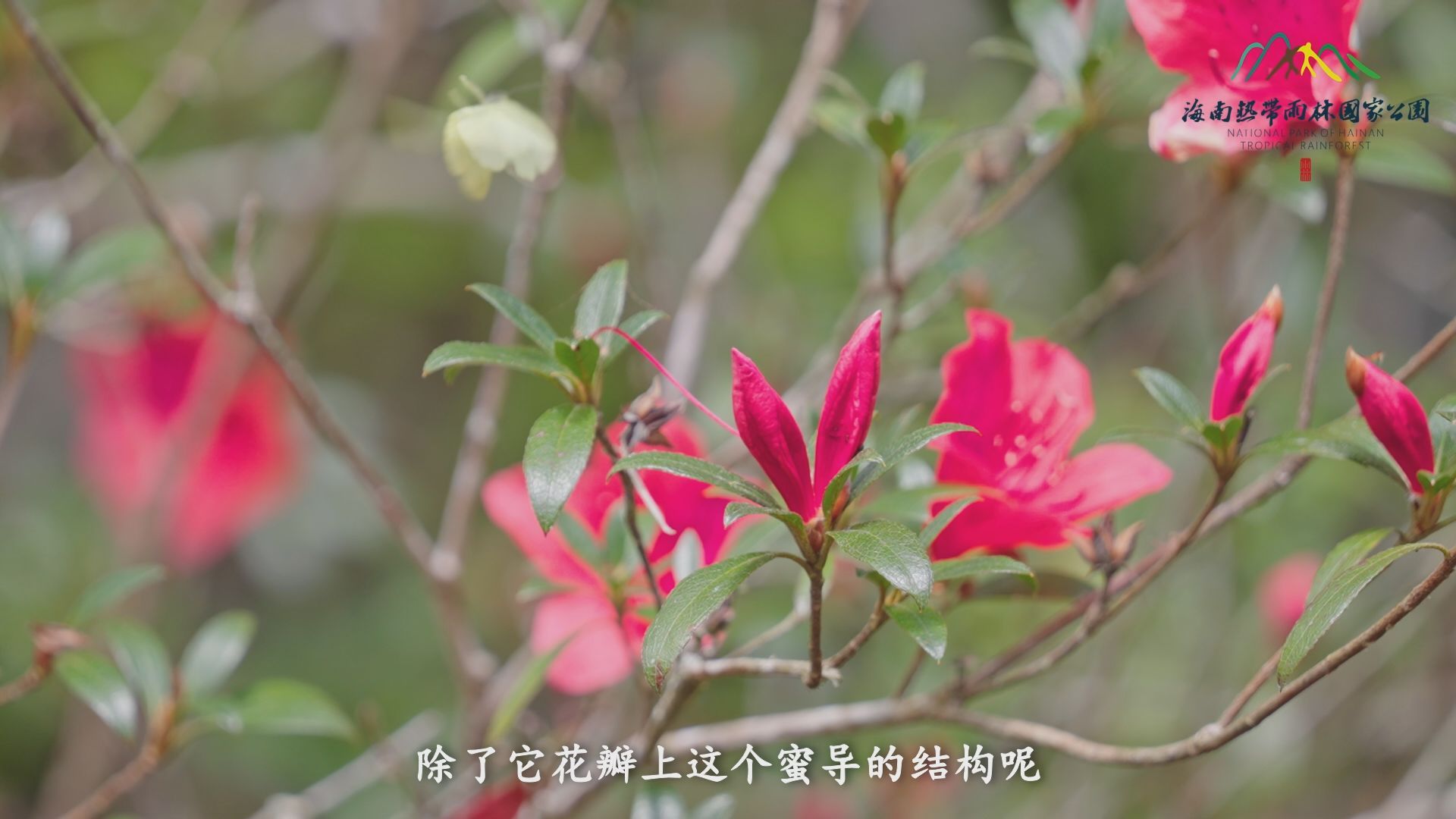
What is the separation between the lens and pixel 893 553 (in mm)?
548

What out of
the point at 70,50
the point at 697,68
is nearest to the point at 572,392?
the point at 697,68

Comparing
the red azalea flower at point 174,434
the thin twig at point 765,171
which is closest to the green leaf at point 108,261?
the thin twig at point 765,171

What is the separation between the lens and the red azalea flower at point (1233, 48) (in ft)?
2.23

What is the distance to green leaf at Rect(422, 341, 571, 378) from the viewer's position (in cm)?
58

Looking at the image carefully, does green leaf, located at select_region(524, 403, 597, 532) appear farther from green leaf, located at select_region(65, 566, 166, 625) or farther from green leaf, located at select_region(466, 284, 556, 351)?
green leaf, located at select_region(65, 566, 166, 625)

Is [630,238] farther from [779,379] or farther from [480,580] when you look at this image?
[480,580]

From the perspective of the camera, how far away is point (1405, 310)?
2254 mm

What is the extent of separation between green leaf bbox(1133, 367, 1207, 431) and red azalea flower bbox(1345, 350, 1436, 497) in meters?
0.08

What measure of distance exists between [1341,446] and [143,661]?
0.76m

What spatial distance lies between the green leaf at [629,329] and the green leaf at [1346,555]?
0.36 m

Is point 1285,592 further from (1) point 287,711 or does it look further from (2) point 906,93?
(1) point 287,711

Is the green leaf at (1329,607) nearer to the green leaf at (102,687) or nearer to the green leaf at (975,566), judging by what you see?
the green leaf at (975,566)

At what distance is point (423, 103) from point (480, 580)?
2.92ft

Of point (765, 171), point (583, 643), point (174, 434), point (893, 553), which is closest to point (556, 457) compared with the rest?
point (893, 553)
